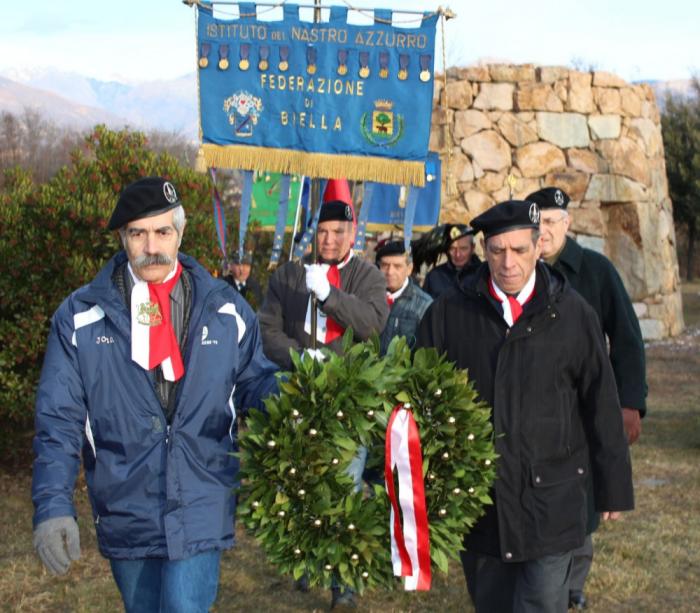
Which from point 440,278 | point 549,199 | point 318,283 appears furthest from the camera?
point 440,278

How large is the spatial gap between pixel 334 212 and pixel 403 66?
4.02 feet

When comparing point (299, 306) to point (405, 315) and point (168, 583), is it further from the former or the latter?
point (168, 583)

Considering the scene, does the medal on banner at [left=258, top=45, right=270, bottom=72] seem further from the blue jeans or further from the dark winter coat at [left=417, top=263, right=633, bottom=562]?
the blue jeans

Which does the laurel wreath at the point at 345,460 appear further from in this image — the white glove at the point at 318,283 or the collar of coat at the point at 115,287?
the white glove at the point at 318,283

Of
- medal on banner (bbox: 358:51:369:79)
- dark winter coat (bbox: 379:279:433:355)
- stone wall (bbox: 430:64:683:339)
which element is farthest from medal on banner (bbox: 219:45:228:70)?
stone wall (bbox: 430:64:683:339)

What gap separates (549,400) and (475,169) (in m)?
15.7

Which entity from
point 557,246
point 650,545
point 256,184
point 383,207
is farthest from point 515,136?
point 557,246

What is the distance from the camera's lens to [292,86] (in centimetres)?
638

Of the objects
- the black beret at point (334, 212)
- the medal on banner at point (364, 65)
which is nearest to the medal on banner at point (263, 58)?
the medal on banner at point (364, 65)

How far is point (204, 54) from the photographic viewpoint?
6453 mm

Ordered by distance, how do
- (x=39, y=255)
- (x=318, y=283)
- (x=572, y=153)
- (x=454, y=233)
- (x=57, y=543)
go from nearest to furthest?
1. (x=57, y=543)
2. (x=318, y=283)
3. (x=39, y=255)
4. (x=454, y=233)
5. (x=572, y=153)

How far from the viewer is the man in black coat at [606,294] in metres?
5.19

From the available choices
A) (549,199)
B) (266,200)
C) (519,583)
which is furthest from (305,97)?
(266,200)

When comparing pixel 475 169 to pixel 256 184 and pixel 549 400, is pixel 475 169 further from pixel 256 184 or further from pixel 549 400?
pixel 549 400
